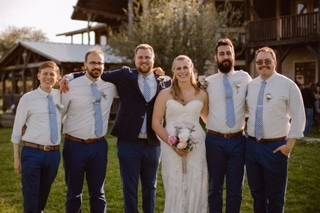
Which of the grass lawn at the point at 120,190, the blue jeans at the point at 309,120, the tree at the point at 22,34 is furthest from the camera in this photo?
the tree at the point at 22,34

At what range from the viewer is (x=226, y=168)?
584cm

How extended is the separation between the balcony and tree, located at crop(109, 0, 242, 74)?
2.57m

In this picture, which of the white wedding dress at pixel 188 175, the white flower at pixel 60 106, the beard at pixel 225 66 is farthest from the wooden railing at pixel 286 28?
the white flower at pixel 60 106

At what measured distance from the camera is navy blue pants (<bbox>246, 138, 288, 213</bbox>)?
18.4ft

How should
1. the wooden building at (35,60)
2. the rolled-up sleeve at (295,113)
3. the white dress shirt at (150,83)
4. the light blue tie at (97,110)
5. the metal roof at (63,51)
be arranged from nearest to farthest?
the rolled-up sleeve at (295,113)
the light blue tie at (97,110)
the white dress shirt at (150,83)
the metal roof at (63,51)
the wooden building at (35,60)

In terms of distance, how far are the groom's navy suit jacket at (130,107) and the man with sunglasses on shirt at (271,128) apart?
3.83 feet

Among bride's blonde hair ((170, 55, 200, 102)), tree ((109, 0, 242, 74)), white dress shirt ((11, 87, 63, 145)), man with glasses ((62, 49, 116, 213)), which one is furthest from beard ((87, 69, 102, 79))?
tree ((109, 0, 242, 74))

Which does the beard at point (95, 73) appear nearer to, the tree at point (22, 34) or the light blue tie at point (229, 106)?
the light blue tie at point (229, 106)

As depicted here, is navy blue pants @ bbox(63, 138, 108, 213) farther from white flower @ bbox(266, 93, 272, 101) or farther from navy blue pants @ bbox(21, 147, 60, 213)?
white flower @ bbox(266, 93, 272, 101)

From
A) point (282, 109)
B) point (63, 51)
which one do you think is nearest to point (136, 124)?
point (282, 109)

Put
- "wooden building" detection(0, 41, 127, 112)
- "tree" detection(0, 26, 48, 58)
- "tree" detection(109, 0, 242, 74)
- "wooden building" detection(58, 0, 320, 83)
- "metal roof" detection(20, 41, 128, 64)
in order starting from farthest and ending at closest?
"tree" detection(0, 26, 48, 58), "wooden building" detection(0, 41, 127, 112), "metal roof" detection(20, 41, 128, 64), "wooden building" detection(58, 0, 320, 83), "tree" detection(109, 0, 242, 74)

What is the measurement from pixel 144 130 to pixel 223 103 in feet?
3.26

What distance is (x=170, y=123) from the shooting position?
5855mm

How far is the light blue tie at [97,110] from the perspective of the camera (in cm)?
595
